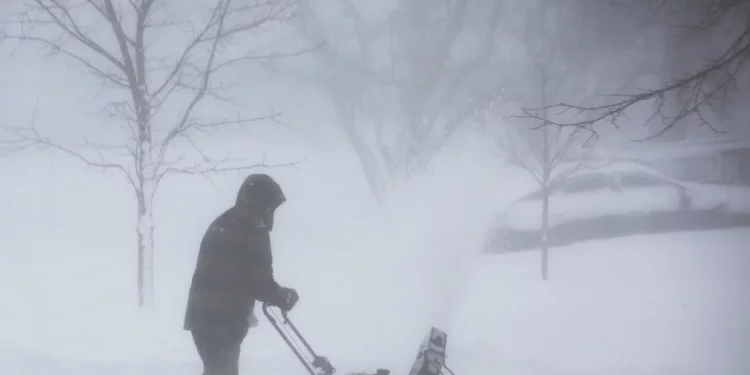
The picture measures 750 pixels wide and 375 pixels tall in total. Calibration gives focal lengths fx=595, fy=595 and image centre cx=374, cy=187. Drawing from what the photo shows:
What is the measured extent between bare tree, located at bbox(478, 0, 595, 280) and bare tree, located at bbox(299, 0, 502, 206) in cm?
56

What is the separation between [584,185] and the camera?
646cm

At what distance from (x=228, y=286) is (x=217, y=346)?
0.27 m

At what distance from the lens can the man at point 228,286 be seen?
8.37ft

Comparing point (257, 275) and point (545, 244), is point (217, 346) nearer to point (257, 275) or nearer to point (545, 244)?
Result: point (257, 275)

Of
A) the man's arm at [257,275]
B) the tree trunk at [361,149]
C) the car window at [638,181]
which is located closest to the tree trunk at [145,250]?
the tree trunk at [361,149]

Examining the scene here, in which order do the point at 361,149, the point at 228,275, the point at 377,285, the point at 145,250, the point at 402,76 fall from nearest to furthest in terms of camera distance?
the point at 228,275, the point at 145,250, the point at 377,285, the point at 361,149, the point at 402,76

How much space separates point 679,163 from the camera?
6.43m

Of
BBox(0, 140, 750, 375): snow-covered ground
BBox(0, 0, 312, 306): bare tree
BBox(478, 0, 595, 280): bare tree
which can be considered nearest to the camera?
BBox(0, 140, 750, 375): snow-covered ground

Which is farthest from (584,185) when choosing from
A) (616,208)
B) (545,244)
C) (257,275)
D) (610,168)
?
(257,275)

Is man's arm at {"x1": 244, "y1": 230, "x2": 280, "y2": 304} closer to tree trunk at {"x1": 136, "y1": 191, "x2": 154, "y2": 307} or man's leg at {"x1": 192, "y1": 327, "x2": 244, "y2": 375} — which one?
man's leg at {"x1": 192, "y1": 327, "x2": 244, "y2": 375}

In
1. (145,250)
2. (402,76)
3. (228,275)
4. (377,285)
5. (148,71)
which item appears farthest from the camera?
(402,76)

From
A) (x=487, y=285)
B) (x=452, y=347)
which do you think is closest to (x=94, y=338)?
(x=452, y=347)

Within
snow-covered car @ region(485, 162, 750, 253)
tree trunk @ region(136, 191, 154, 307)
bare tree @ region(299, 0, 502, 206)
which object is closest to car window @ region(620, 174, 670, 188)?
snow-covered car @ region(485, 162, 750, 253)

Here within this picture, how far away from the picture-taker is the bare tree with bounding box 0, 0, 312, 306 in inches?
209
